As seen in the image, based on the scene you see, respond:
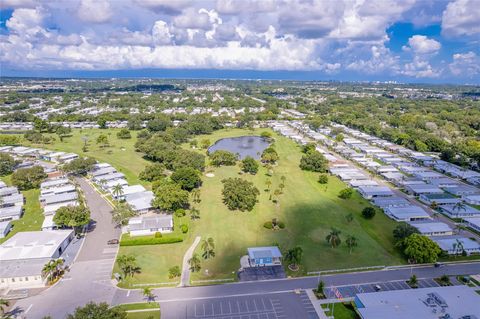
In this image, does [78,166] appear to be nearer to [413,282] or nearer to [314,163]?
[314,163]

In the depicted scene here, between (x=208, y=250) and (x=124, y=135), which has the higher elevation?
(x=124, y=135)

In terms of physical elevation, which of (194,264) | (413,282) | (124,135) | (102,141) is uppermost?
(102,141)

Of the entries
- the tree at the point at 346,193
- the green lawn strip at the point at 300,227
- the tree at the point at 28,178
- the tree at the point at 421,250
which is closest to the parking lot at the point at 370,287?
the tree at the point at 421,250

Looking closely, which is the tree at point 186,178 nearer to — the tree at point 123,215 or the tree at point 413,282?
the tree at point 123,215

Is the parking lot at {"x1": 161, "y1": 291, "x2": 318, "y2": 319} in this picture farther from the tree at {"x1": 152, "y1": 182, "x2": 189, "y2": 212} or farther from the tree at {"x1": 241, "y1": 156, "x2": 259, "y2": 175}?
the tree at {"x1": 241, "y1": 156, "x2": 259, "y2": 175}

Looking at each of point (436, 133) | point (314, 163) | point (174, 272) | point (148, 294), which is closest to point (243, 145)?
point (314, 163)

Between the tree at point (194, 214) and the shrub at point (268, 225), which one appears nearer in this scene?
the shrub at point (268, 225)
